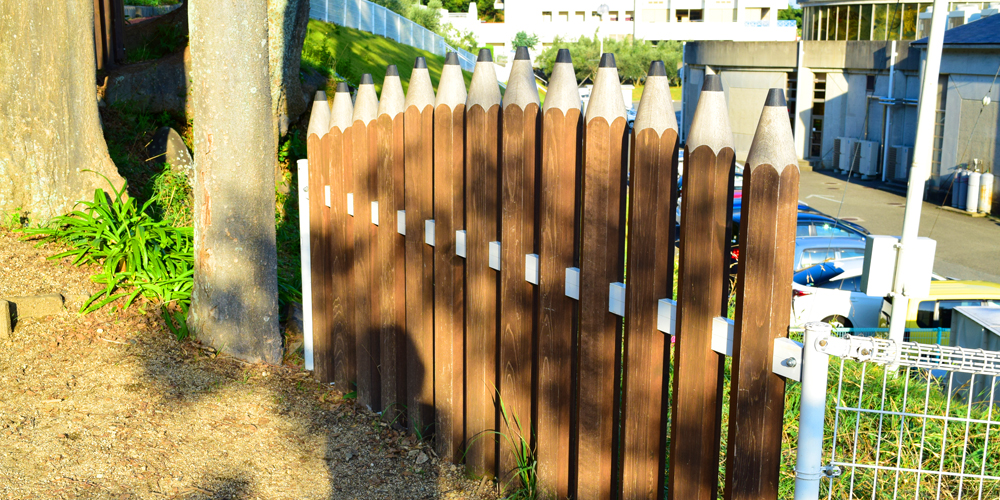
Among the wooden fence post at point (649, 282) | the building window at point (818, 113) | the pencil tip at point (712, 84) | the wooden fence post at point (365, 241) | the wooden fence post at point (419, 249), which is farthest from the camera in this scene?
the building window at point (818, 113)

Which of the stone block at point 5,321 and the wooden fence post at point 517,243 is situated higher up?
the wooden fence post at point 517,243

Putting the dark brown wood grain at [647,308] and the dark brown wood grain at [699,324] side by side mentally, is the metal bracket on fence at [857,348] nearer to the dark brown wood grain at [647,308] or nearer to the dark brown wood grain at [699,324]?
the dark brown wood grain at [699,324]

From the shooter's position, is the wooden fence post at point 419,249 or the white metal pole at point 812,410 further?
the wooden fence post at point 419,249

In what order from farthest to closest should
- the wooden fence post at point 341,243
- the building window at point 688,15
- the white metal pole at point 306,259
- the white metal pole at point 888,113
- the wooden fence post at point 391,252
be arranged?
1. the building window at point 688,15
2. the white metal pole at point 888,113
3. the white metal pole at point 306,259
4. the wooden fence post at point 341,243
5. the wooden fence post at point 391,252

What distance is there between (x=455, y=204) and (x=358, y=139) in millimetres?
1015

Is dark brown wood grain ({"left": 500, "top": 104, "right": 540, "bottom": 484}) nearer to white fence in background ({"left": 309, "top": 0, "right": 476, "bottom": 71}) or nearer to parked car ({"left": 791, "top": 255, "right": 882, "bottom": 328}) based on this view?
Answer: parked car ({"left": 791, "top": 255, "right": 882, "bottom": 328})

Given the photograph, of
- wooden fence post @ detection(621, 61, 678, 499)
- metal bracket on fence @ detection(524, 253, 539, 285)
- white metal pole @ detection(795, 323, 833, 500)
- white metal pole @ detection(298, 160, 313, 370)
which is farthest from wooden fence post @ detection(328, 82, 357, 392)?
white metal pole @ detection(795, 323, 833, 500)

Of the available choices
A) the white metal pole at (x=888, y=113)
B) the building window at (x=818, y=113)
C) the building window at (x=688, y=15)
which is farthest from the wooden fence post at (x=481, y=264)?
the building window at (x=688, y=15)

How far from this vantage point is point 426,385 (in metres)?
4.57

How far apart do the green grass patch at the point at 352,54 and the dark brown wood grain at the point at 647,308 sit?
34.0 feet

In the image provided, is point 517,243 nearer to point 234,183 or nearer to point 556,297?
→ point 556,297

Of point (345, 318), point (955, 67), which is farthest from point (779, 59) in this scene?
point (345, 318)

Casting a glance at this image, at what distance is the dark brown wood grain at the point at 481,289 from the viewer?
12.7 ft

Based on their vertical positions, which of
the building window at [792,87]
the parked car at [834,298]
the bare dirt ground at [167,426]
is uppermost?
the building window at [792,87]
